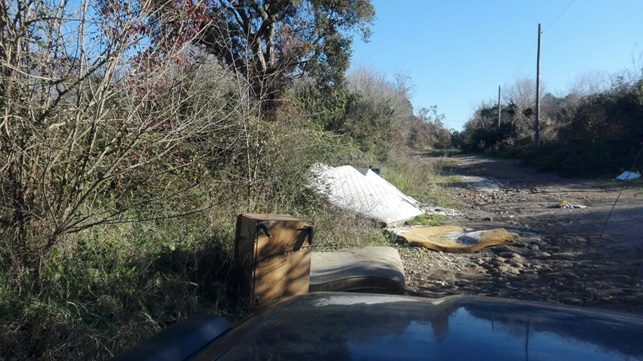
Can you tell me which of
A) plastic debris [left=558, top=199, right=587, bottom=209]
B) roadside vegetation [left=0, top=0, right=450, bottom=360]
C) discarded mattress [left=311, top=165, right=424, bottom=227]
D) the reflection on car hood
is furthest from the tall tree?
the reflection on car hood

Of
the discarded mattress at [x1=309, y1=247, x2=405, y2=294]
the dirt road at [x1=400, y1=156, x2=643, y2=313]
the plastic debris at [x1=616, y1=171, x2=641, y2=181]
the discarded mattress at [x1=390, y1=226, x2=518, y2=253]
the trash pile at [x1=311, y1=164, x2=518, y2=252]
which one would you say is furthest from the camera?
the plastic debris at [x1=616, y1=171, x2=641, y2=181]

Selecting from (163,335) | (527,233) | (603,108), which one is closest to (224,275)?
(163,335)

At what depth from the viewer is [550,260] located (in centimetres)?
856

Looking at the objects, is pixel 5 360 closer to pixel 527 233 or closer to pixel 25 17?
pixel 25 17

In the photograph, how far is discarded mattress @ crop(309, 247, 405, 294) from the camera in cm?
600

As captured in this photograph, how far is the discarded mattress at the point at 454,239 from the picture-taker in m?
9.34

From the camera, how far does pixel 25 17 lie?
4.81m

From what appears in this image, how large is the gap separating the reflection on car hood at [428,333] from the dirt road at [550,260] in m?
4.40

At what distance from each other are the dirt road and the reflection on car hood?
4.40 meters

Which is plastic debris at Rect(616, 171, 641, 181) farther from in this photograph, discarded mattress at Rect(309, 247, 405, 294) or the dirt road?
discarded mattress at Rect(309, 247, 405, 294)

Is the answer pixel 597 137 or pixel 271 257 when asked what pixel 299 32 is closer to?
pixel 271 257

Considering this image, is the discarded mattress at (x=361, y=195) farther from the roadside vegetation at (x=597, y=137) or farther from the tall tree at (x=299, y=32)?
the roadside vegetation at (x=597, y=137)

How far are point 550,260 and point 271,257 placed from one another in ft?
16.3

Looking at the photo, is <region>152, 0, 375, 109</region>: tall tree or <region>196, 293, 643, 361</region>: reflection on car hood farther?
<region>152, 0, 375, 109</region>: tall tree
